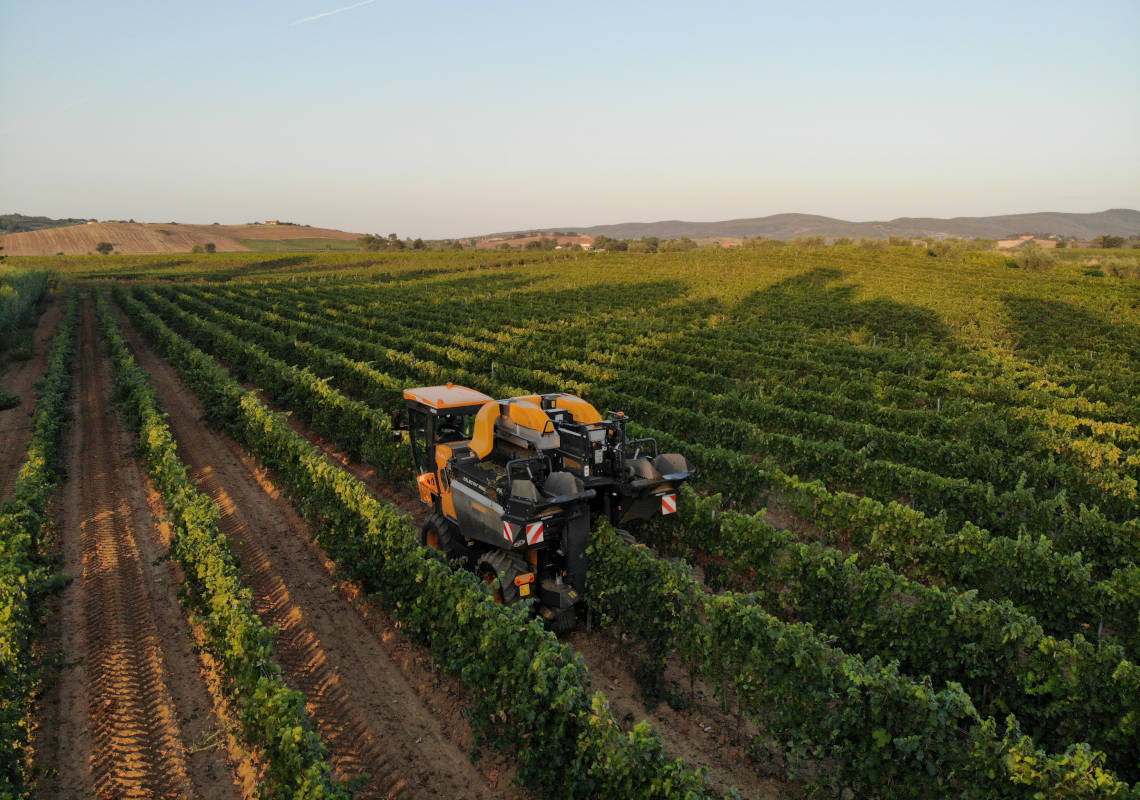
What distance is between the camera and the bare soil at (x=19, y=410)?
15.4m

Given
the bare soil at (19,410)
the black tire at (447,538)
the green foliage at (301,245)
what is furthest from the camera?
the green foliage at (301,245)

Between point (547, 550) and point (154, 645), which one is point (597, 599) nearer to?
point (547, 550)

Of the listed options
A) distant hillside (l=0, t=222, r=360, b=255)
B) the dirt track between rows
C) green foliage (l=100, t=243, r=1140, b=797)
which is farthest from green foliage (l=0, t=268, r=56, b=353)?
distant hillside (l=0, t=222, r=360, b=255)

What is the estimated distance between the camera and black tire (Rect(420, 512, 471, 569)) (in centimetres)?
978

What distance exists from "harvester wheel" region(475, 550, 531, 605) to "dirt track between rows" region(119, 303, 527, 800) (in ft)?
4.21

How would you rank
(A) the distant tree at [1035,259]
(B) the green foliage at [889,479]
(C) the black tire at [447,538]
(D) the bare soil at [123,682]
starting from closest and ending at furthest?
(B) the green foliage at [889,479]
(D) the bare soil at [123,682]
(C) the black tire at [447,538]
(A) the distant tree at [1035,259]

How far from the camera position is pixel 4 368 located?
89.2 ft

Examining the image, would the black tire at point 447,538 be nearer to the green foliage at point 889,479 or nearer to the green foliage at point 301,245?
the green foliage at point 889,479

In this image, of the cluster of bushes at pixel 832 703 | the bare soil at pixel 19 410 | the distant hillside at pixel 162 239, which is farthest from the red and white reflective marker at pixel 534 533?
the distant hillside at pixel 162 239

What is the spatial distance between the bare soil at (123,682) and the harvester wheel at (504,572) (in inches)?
136

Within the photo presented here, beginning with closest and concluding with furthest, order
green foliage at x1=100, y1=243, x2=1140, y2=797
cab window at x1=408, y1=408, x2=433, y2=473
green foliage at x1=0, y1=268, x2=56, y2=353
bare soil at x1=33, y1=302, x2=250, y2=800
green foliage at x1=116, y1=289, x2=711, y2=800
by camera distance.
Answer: green foliage at x1=116, y1=289, x2=711, y2=800
green foliage at x1=100, y1=243, x2=1140, y2=797
bare soil at x1=33, y1=302, x2=250, y2=800
cab window at x1=408, y1=408, x2=433, y2=473
green foliage at x1=0, y1=268, x2=56, y2=353

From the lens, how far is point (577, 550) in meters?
8.41

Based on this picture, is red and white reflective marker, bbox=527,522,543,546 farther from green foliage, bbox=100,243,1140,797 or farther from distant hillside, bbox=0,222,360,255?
distant hillside, bbox=0,222,360,255

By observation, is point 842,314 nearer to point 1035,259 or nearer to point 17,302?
point 17,302
